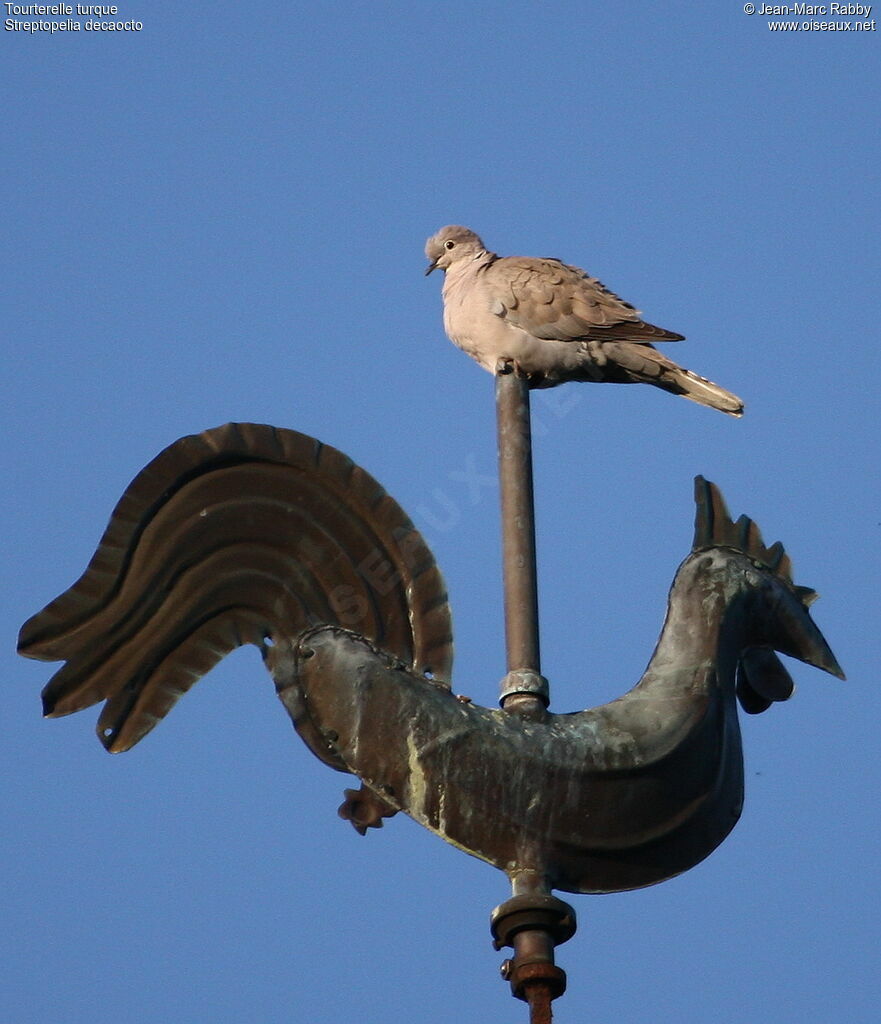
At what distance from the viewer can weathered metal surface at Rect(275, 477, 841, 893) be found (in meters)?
5.06

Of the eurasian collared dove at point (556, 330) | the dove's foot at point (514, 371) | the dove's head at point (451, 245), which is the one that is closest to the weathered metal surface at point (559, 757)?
the dove's foot at point (514, 371)

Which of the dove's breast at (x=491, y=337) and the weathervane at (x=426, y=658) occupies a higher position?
the dove's breast at (x=491, y=337)

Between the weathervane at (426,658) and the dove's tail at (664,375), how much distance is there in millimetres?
1981

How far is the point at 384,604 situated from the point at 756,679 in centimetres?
125

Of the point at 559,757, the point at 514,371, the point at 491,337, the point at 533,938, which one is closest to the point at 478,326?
the point at 491,337

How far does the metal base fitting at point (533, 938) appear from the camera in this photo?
4.80 metres

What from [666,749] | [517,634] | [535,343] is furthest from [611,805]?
[535,343]

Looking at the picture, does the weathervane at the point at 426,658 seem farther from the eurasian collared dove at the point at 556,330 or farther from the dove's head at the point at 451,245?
the dove's head at the point at 451,245

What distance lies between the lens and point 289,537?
577 centimetres

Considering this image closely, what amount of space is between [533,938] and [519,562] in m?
1.20

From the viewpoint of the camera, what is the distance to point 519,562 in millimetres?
5629

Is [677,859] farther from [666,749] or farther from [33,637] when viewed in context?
[33,637]

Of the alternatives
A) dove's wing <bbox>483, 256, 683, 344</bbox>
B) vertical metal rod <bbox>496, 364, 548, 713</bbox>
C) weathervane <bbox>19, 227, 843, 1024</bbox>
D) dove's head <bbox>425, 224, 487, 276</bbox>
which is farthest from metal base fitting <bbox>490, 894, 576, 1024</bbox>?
dove's head <bbox>425, 224, 487, 276</bbox>

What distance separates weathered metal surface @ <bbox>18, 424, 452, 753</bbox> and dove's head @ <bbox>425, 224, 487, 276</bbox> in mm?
4234
